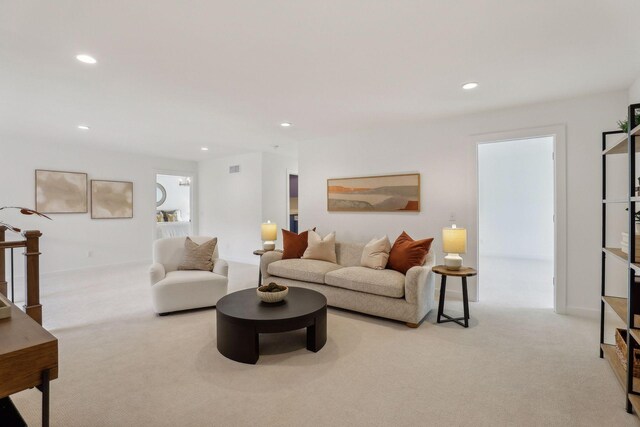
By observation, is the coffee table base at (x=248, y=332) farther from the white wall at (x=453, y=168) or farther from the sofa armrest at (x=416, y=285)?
the white wall at (x=453, y=168)

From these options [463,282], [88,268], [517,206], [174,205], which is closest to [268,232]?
[463,282]

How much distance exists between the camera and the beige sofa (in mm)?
3207

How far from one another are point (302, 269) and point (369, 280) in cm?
96

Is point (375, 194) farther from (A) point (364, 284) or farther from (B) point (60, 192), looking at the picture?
(B) point (60, 192)

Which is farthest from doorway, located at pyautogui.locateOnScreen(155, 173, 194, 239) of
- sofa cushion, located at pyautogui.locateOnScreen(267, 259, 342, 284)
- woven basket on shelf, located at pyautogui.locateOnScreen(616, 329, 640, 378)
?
woven basket on shelf, located at pyautogui.locateOnScreen(616, 329, 640, 378)

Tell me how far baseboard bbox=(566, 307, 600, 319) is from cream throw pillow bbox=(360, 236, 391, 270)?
2.11 metres

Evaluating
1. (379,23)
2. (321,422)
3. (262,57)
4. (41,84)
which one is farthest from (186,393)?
(41,84)

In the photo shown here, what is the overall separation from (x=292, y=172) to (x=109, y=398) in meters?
5.96

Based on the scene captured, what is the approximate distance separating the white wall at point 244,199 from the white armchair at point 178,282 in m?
2.74

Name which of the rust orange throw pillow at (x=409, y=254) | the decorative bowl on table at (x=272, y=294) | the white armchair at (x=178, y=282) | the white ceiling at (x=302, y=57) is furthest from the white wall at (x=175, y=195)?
the rust orange throw pillow at (x=409, y=254)

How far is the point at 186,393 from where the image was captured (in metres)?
2.08

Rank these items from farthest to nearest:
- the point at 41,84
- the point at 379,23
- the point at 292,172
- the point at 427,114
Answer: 1. the point at 292,172
2. the point at 427,114
3. the point at 41,84
4. the point at 379,23

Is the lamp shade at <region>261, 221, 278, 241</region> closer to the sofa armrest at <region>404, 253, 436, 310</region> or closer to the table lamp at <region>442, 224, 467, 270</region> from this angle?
the sofa armrest at <region>404, 253, 436, 310</region>

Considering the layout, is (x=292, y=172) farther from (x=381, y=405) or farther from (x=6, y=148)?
(x=381, y=405)
